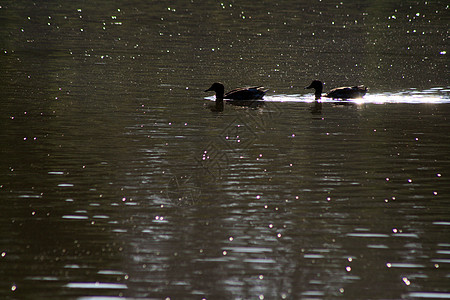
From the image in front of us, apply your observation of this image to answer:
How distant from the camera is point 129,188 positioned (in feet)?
52.6

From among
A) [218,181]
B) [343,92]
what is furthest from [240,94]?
[218,181]

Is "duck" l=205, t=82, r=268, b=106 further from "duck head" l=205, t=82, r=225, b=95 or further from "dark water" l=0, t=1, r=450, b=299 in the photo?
"dark water" l=0, t=1, r=450, b=299

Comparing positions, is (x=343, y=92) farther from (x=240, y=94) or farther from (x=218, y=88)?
(x=218, y=88)

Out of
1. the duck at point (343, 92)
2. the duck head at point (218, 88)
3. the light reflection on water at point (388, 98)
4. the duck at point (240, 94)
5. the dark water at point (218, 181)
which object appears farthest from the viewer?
the duck head at point (218, 88)

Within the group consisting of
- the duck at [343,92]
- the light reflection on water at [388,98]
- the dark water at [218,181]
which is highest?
the duck at [343,92]

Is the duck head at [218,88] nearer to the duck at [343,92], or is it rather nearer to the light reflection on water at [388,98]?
the light reflection on water at [388,98]

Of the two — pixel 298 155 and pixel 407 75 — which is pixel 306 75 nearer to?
pixel 407 75

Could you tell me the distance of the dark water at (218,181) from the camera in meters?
11.5

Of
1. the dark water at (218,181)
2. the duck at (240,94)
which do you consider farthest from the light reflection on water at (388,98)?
the duck at (240,94)

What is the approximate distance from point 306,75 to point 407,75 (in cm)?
417

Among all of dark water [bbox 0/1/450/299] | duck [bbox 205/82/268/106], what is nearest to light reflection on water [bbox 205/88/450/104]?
dark water [bbox 0/1/450/299]

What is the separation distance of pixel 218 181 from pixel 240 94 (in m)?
11.9

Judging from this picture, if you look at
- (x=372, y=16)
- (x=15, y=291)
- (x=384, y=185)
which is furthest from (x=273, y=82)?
(x=372, y=16)

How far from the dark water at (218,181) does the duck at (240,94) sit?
527 mm
